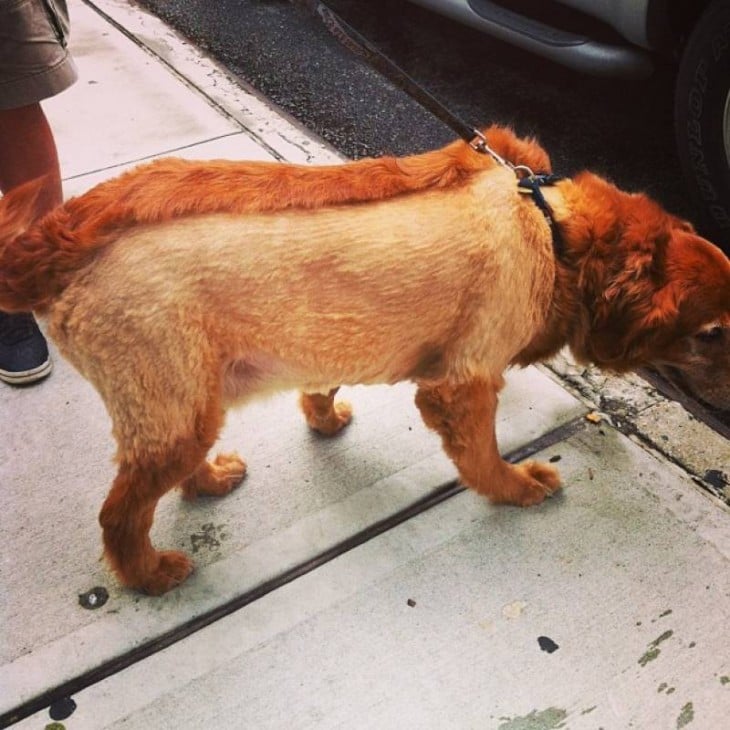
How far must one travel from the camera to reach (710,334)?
6.23 ft

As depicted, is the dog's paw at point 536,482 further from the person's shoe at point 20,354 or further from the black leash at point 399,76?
the person's shoe at point 20,354

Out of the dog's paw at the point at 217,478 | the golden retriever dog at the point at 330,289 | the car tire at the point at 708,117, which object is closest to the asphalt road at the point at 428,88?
the car tire at the point at 708,117

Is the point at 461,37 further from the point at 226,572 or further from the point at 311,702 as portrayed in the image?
the point at 311,702

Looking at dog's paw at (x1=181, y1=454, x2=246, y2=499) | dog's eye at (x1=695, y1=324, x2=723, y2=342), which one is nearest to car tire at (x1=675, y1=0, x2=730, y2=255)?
dog's eye at (x1=695, y1=324, x2=723, y2=342)

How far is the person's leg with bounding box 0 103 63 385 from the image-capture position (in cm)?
241

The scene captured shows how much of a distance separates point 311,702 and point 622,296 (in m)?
1.26

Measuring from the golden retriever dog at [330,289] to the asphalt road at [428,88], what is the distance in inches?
68.5

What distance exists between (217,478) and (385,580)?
0.60 metres

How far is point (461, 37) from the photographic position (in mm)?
4887

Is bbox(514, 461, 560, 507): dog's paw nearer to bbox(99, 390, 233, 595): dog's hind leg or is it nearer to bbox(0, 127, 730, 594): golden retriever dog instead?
bbox(0, 127, 730, 594): golden retriever dog

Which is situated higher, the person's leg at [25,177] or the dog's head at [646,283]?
the dog's head at [646,283]

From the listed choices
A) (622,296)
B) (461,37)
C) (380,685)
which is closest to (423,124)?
(461,37)

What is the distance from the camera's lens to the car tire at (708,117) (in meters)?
2.77

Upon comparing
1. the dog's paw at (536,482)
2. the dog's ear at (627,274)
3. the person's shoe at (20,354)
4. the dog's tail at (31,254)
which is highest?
the dog's ear at (627,274)
